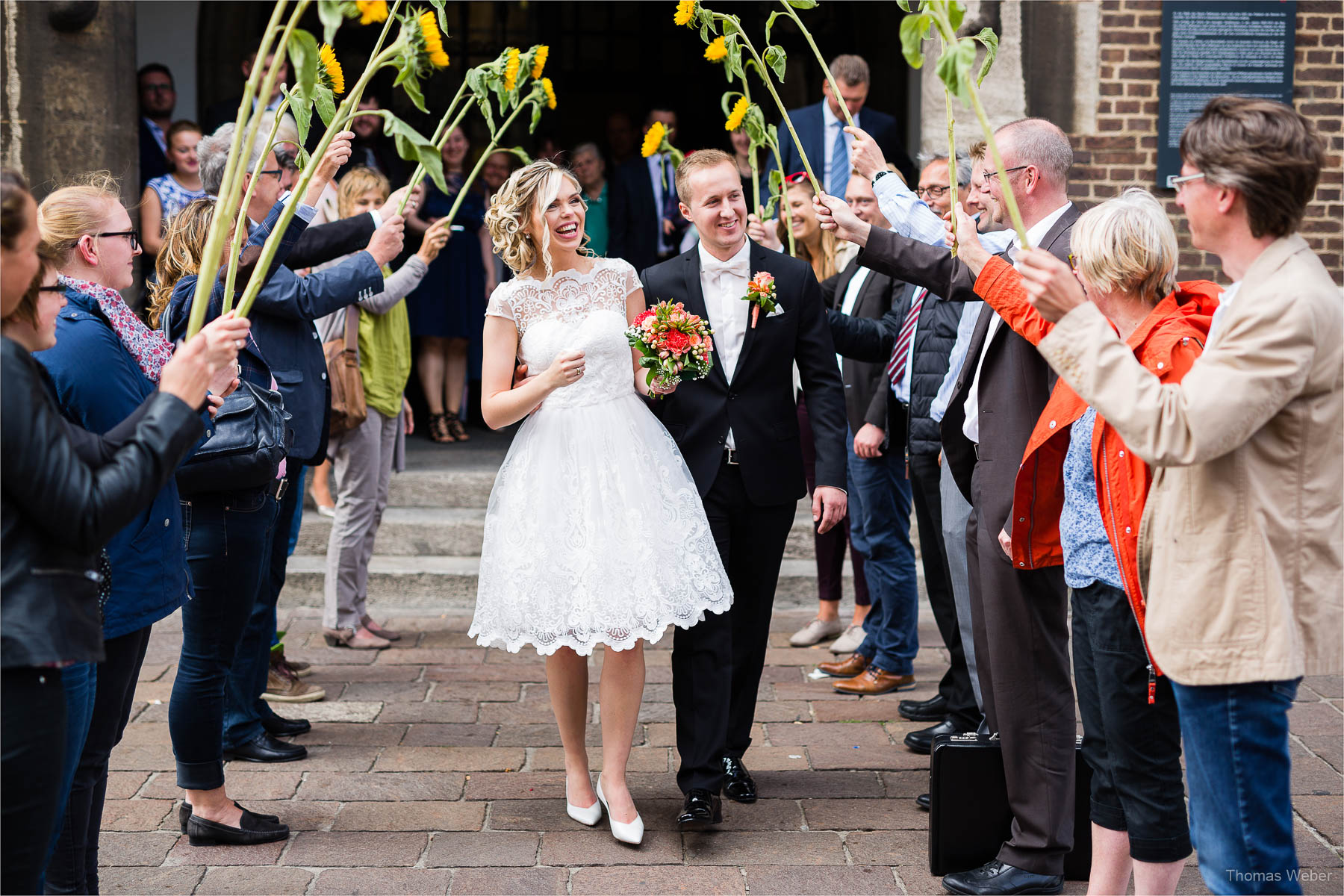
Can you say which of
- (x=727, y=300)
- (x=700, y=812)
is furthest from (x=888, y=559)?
(x=700, y=812)

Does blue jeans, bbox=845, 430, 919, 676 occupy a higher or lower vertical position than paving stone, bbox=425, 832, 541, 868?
higher

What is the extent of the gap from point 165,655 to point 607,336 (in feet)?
10.3

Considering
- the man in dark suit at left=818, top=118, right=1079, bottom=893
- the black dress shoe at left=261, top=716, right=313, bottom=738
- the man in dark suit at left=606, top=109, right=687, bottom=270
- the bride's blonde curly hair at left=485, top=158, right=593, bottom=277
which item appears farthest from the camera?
the man in dark suit at left=606, top=109, right=687, bottom=270

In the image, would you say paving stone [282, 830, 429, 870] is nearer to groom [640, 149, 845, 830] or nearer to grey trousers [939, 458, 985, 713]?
groom [640, 149, 845, 830]

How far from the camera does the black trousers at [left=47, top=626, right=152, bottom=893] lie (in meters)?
2.93

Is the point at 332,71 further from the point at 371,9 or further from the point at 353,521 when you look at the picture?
the point at 353,521

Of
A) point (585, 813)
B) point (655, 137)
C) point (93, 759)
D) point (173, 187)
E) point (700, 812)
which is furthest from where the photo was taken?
point (173, 187)

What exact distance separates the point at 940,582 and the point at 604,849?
183 cm

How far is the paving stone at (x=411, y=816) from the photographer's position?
154 inches

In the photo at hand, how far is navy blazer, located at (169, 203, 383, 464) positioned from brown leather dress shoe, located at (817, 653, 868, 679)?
243cm

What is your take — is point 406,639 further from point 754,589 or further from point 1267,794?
point 1267,794

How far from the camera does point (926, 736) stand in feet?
15.0

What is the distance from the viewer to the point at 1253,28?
6992mm

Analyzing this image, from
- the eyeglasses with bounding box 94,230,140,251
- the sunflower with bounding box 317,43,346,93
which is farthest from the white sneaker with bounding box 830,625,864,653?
the eyeglasses with bounding box 94,230,140,251
